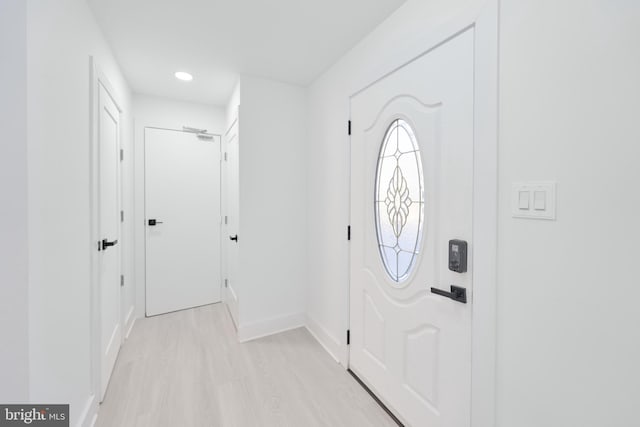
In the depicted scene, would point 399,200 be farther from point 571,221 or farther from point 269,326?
point 269,326

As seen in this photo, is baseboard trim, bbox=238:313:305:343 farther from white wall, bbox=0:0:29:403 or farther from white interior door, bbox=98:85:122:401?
white wall, bbox=0:0:29:403

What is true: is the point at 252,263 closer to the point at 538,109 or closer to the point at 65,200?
the point at 65,200

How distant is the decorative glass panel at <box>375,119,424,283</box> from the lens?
4.92ft

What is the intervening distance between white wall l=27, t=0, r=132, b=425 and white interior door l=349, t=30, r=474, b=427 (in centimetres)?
159

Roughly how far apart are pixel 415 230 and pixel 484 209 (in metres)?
0.42

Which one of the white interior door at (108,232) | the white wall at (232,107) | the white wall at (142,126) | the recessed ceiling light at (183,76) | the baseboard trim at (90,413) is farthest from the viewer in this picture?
the white wall at (142,126)

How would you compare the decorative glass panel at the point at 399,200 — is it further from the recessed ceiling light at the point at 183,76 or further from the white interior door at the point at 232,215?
the recessed ceiling light at the point at 183,76

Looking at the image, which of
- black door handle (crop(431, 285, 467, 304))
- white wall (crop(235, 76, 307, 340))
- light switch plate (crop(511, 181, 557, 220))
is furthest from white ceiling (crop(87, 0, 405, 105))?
→ black door handle (crop(431, 285, 467, 304))

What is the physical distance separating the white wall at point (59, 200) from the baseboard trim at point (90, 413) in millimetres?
13

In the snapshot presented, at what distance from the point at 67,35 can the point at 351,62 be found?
1.64 meters

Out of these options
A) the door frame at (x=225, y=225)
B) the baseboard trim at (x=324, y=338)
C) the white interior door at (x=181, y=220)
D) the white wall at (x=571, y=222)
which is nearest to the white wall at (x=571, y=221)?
the white wall at (x=571, y=222)

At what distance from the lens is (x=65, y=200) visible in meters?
1.27

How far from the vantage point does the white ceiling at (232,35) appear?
161cm

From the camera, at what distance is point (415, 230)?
4.95ft
